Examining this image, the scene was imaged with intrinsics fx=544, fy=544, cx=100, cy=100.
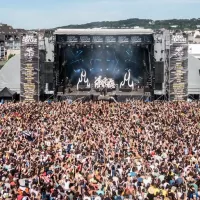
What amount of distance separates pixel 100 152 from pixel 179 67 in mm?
18138

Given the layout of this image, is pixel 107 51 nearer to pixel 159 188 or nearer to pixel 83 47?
pixel 83 47

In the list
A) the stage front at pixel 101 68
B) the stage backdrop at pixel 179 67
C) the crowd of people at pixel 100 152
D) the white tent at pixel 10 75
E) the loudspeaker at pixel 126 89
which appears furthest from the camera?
the white tent at pixel 10 75

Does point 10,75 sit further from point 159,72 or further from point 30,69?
point 159,72

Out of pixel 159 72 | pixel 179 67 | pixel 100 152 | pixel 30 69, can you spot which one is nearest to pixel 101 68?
pixel 159 72

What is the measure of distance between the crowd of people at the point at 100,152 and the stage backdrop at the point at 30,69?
645cm

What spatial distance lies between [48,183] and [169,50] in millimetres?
22637

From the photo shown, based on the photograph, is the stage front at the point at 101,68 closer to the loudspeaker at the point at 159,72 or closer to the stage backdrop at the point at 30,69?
the loudspeaker at the point at 159,72

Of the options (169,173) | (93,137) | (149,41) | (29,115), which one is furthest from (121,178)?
(149,41)

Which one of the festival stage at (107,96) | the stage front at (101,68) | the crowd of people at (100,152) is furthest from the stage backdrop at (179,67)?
the crowd of people at (100,152)

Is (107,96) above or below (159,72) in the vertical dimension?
below

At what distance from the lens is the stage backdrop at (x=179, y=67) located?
108ft

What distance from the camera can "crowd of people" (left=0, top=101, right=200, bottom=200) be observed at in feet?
37.6

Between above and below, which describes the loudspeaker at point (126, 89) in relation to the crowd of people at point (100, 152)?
above

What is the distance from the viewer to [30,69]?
1326 inches
